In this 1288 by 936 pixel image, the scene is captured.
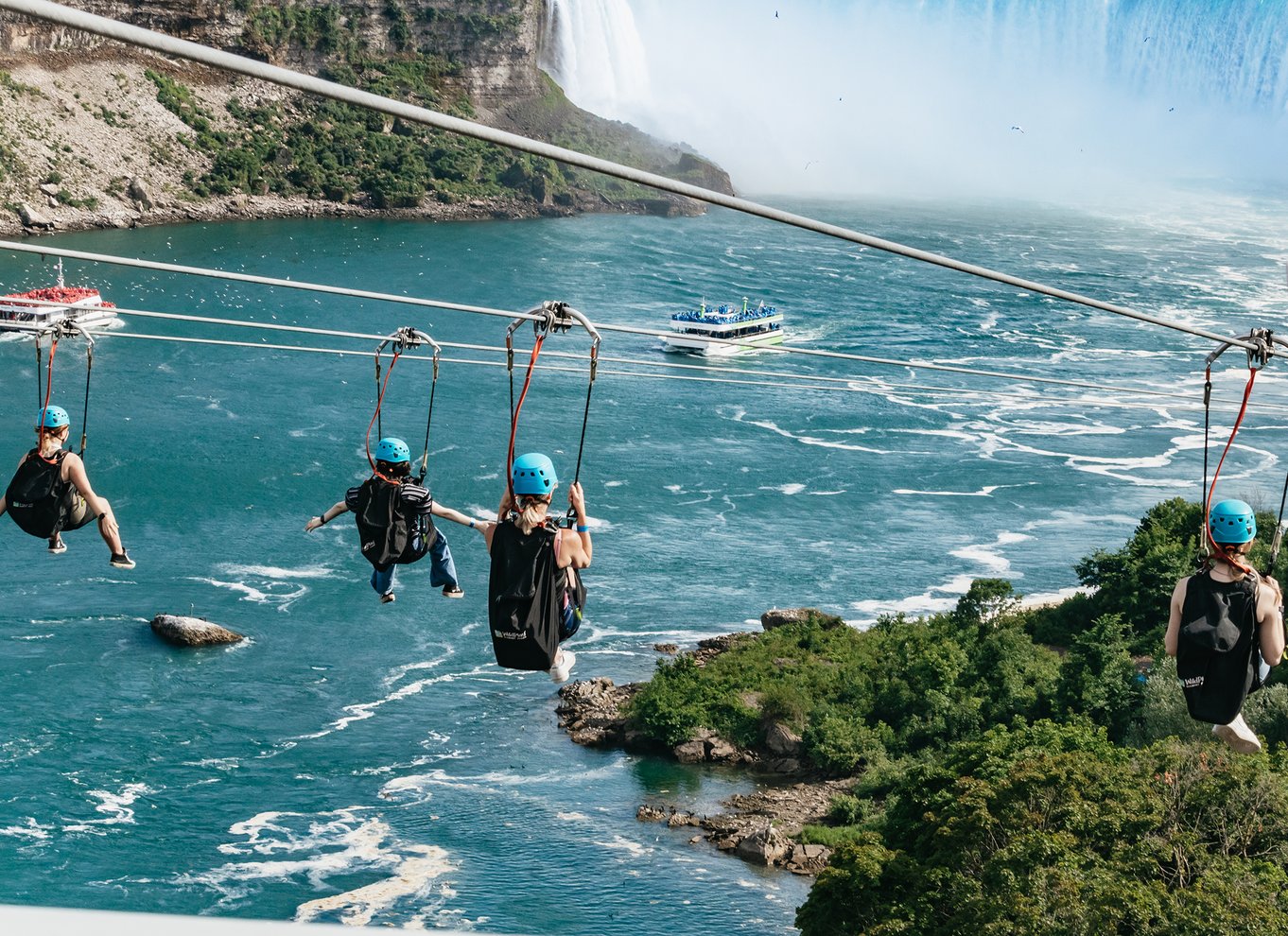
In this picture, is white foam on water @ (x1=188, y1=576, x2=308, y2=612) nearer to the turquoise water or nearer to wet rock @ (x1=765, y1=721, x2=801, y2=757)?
the turquoise water

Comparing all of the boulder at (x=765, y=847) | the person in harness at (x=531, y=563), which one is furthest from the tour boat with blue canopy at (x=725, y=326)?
the person in harness at (x=531, y=563)

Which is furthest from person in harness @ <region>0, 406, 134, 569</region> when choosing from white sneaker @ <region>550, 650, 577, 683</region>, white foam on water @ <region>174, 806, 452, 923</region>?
white foam on water @ <region>174, 806, 452, 923</region>

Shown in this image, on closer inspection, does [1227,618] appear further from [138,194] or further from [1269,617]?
[138,194]

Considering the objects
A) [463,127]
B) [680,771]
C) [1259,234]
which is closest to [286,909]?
[680,771]

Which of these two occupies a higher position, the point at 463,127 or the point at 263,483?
the point at 463,127

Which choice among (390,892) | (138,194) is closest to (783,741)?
(390,892)

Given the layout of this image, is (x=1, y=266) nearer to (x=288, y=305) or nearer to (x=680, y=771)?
(x=288, y=305)
